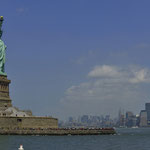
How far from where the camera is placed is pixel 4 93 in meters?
94.5

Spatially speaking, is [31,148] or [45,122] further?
[45,122]

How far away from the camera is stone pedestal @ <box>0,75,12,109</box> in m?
92.9

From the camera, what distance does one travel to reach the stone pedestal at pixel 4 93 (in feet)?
305

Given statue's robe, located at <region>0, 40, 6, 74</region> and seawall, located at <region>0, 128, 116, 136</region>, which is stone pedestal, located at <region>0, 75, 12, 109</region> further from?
seawall, located at <region>0, 128, 116, 136</region>

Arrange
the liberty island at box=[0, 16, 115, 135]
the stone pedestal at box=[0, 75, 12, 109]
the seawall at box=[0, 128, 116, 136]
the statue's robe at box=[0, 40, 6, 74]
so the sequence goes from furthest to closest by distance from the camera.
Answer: the statue's robe at box=[0, 40, 6, 74] < the stone pedestal at box=[0, 75, 12, 109] < the liberty island at box=[0, 16, 115, 135] < the seawall at box=[0, 128, 116, 136]

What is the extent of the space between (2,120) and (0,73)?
1361 cm

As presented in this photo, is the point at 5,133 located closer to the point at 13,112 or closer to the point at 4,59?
the point at 13,112

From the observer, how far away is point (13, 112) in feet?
296

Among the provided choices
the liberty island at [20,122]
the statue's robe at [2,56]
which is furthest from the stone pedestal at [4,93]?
the statue's robe at [2,56]

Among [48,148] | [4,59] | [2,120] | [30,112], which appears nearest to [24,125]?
[2,120]

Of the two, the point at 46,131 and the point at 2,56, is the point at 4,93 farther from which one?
the point at 46,131

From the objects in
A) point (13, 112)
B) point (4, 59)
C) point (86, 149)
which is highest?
point (4, 59)

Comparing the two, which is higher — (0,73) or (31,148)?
(0,73)

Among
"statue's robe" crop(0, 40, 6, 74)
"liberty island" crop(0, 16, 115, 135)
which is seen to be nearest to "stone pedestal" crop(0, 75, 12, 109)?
"liberty island" crop(0, 16, 115, 135)
